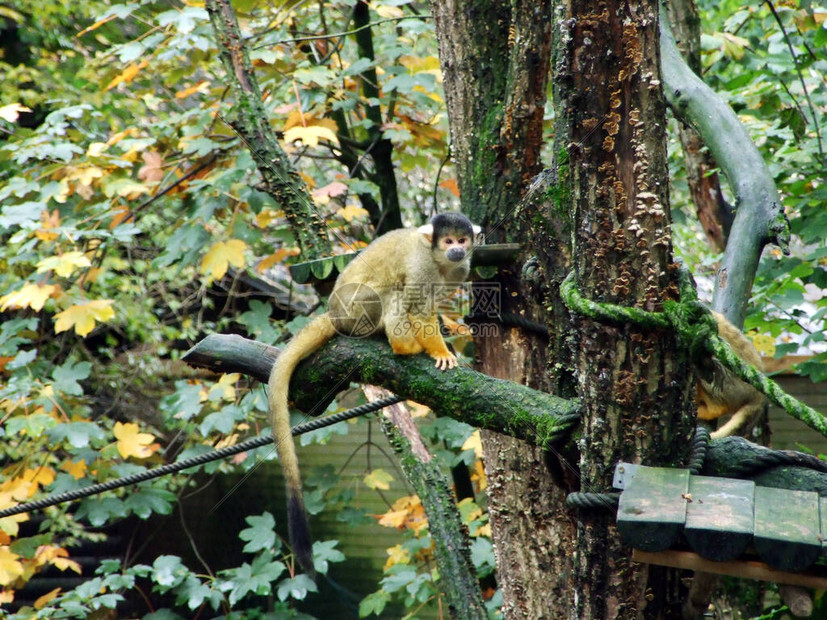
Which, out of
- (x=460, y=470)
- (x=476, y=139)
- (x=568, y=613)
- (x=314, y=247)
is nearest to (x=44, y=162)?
(x=314, y=247)

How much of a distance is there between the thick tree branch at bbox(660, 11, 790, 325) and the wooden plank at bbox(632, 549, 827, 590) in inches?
43.6

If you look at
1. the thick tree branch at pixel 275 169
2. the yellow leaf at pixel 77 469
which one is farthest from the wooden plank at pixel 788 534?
the yellow leaf at pixel 77 469

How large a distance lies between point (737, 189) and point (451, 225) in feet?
3.11

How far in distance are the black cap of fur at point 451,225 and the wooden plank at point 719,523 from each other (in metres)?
1.35

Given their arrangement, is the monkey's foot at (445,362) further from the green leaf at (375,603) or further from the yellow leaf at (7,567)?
the yellow leaf at (7,567)

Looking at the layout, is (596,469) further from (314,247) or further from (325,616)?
(325,616)

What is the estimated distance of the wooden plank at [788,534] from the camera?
1441 millimetres

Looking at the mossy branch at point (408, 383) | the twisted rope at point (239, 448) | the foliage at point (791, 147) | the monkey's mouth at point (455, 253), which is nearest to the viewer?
the mossy branch at point (408, 383)

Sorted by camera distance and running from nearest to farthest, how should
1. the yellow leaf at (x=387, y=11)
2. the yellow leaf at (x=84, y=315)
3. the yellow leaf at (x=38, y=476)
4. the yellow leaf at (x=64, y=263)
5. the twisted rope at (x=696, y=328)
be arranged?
the twisted rope at (x=696, y=328), the yellow leaf at (x=64, y=263), the yellow leaf at (x=84, y=315), the yellow leaf at (x=38, y=476), the yellow leaf at (x=387, y=11)

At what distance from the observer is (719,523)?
148cm

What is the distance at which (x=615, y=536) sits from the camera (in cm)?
167

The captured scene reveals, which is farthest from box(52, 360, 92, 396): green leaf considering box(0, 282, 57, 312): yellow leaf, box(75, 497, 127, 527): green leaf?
box(75, 497, 127, 527): green leaf

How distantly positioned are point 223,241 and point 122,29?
3.94m

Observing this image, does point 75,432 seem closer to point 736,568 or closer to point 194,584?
point 194,584
